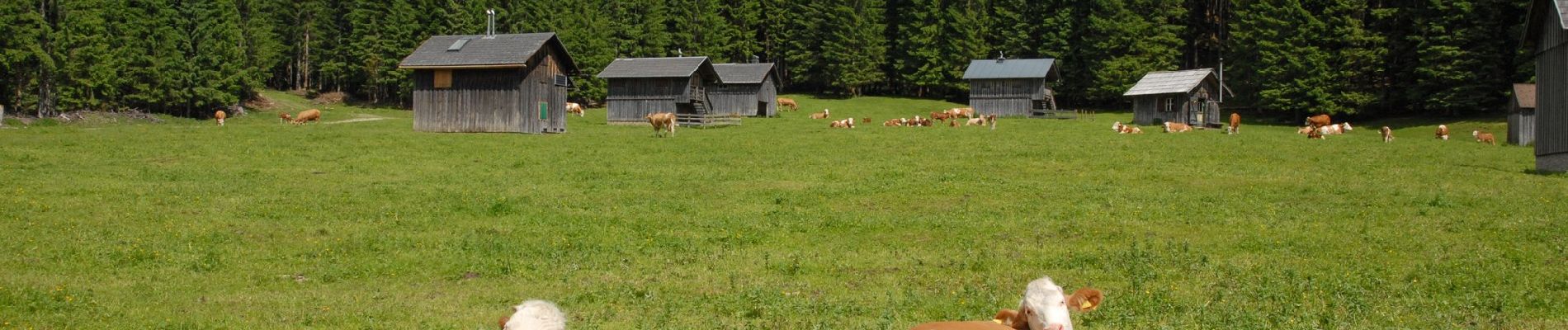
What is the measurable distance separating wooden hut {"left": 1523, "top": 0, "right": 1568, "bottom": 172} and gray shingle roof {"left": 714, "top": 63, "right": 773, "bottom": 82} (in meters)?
43.9

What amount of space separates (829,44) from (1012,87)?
72.5ft

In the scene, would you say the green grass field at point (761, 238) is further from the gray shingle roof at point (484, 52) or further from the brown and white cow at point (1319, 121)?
the brown and white cow at point (1319, 121)

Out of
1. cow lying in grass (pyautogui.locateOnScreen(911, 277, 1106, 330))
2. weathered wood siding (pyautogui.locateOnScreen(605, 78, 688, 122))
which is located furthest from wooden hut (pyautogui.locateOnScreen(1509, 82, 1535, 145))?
cow lying in grass (pyautogui.locateOnScreen(911, 277, 1106, 330))

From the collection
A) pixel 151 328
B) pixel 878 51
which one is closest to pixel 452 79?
pixel 151 328

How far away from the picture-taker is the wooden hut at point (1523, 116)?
36.7 meters

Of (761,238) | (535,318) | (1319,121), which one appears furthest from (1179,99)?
(535,318)

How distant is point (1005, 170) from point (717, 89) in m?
43.5

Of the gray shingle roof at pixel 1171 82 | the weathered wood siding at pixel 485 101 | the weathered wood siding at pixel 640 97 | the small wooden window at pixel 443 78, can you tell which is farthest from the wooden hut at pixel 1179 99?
the small wooden window at pixel 443 78

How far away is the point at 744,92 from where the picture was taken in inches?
2662

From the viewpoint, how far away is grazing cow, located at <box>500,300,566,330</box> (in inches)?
172

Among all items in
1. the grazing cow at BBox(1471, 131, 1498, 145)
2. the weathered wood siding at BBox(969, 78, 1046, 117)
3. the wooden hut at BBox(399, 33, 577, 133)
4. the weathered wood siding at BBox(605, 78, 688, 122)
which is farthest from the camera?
the weathered wood siding at BBox(969, 78, 1046, 117)

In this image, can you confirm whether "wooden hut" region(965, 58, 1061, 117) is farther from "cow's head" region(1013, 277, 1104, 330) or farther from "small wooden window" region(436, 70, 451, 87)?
"cow's head" region(1013, 277, 1104, 330)

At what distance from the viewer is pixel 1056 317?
16.2 ft

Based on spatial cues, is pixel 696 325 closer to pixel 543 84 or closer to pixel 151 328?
pixel 151 328
